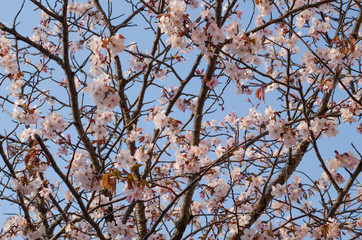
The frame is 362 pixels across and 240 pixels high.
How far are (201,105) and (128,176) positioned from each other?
1.71 m

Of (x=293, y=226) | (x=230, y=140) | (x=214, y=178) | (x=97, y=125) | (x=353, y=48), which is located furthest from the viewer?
(x=230, y=140)

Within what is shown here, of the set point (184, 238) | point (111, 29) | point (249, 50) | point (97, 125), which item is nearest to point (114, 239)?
point (184, 238)

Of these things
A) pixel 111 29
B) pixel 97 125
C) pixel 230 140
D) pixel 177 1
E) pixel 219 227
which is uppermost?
pixel 111 29

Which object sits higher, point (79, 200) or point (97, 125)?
point (97, 125)

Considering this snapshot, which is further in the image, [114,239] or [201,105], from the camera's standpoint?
[201,105]

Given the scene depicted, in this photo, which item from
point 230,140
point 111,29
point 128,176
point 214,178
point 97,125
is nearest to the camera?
point 128,176

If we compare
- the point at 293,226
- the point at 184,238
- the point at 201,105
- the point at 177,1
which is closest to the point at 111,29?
the point at 201,105

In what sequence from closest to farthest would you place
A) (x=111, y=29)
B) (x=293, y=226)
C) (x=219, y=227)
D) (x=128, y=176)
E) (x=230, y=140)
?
(x=128, y=176), (x=293, y=226), (x=219, y=227), (x=111, y=29), (x=230, y=140)

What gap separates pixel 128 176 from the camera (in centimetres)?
252

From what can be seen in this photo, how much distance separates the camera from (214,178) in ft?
15.2

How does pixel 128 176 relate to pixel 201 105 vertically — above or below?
below

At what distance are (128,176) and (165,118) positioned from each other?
3.35ft

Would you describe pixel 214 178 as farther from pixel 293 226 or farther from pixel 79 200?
pixel 79 200

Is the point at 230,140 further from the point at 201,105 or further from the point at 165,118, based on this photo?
the point at 165,118
